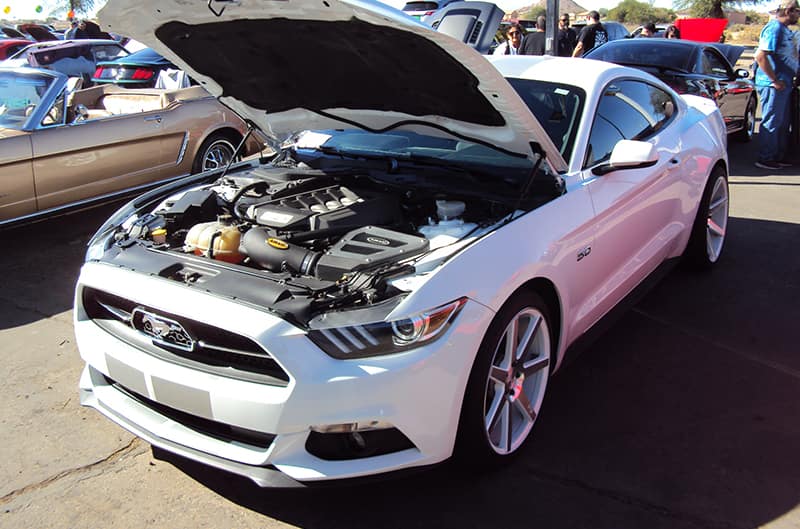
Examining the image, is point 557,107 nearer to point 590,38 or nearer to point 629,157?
point 629,157

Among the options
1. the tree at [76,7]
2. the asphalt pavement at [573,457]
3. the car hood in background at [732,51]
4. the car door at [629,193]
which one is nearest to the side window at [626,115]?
the car door at [629,193]

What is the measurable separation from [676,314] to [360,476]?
2.88 m

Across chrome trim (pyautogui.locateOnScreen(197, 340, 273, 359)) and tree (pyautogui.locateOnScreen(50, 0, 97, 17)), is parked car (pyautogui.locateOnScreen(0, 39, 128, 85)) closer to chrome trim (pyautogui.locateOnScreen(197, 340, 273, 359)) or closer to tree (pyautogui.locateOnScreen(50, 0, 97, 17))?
chrome trim (pyautogui.locateOnScreen(197, 340, 273, 359))

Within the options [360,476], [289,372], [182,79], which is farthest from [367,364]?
[182,79]

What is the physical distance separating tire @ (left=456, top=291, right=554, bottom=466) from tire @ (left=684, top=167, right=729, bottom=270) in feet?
7.41

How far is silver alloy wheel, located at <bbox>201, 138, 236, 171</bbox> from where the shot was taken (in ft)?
24.6

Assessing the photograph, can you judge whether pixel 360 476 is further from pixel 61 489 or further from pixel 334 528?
pixel 61 489

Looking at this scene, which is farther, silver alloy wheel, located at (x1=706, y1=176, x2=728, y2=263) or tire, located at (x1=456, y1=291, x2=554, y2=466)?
silver alloy wheel, located at (x1=706, y1=176, x2=728, y2=263)

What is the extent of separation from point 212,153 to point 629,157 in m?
5.37

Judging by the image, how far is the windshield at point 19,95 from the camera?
6.12 metres

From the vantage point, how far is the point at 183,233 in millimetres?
3365

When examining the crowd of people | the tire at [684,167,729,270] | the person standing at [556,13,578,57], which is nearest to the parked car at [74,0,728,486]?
the tire at [684,167,729,270]

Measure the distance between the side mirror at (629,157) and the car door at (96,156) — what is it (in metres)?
4.77

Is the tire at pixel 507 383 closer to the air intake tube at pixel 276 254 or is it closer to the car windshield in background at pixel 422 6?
the air intake tube at pixel 276 254
